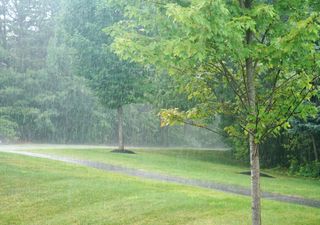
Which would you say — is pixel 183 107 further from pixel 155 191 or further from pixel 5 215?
pixel 5 215

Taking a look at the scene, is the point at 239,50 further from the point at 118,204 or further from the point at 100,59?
the point at 100,59

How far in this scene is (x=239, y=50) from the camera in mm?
5914

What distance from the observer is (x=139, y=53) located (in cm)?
675

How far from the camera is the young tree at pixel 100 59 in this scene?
88.4 ft

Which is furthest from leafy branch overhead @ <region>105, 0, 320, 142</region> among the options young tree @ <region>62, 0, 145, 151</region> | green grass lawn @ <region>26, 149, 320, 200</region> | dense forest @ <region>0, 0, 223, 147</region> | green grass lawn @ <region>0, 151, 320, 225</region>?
dense forest @ <region>0, 0, 223, 147</region>

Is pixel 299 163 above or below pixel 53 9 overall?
below

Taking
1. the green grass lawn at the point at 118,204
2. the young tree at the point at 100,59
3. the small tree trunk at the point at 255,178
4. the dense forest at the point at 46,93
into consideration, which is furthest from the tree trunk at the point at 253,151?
the dense forest at the point at 46,93

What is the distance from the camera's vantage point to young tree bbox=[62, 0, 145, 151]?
1061 inches

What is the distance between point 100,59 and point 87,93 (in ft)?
44.8

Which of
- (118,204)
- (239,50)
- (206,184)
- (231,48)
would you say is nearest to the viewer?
(231,48)

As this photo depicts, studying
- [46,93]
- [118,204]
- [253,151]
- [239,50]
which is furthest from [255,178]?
[46,93]

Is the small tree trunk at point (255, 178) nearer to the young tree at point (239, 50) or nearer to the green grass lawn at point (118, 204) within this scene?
the young tree at point (239, 50)

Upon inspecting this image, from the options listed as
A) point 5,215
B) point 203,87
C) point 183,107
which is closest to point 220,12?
point 203,87

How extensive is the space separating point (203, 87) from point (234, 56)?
1.49 m
